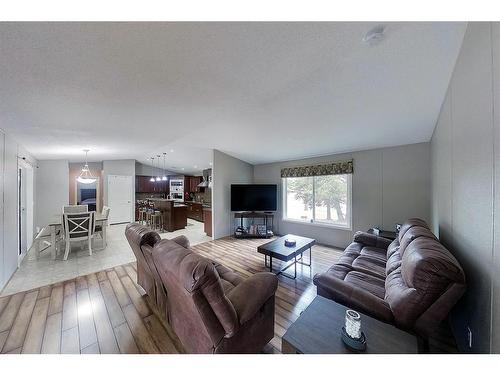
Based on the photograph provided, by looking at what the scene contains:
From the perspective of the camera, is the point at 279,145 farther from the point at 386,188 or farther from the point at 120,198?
the point at 120,198

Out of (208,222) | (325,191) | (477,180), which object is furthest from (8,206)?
(325,191)

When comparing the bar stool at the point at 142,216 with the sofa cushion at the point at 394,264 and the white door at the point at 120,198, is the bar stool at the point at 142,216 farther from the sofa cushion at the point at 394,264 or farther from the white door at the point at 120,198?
the sofa cushion at the point at 394,264

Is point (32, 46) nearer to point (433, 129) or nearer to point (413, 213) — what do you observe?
point (433, 129)

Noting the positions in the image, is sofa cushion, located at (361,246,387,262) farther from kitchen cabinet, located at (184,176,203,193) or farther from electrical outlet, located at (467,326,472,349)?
kitchen cabinet, located at (184,176,203,193)

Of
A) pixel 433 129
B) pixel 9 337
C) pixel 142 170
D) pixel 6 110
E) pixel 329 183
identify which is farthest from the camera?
pixel 142 170

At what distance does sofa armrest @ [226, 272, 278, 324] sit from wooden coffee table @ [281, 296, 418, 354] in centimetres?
32

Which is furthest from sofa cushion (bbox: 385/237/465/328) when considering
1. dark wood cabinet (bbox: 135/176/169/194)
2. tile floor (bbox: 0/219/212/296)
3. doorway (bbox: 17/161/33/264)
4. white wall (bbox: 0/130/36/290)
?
dark wood cabinet (bbox: 135/176/169/194)

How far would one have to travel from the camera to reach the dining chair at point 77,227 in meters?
3.52

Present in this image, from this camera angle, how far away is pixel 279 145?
161 inches

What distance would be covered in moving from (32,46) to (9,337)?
2423 mm

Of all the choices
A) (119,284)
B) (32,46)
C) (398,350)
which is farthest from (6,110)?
(398,350)

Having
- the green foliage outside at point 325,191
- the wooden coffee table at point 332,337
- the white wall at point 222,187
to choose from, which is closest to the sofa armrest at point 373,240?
the green foliage outside at point 325,191

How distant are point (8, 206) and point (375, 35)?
4.88 meters

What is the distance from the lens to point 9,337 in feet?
5.52
